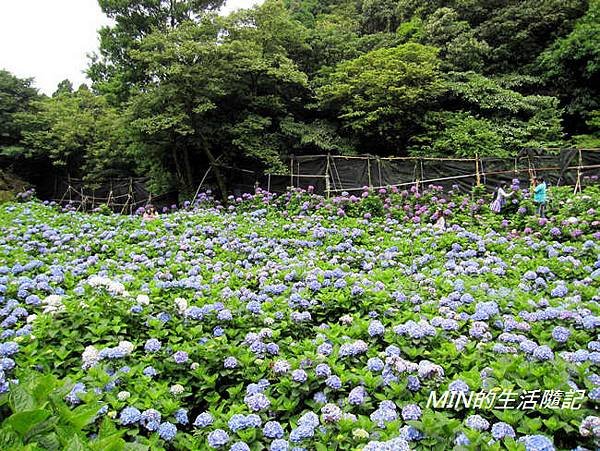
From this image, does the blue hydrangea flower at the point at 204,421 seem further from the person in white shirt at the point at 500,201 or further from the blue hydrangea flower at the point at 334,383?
the person in white shirt at the point at 500,201

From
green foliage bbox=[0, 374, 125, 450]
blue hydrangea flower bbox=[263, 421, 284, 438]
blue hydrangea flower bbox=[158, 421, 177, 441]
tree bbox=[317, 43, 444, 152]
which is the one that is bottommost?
blue hydrangea flower bbox=[158, 421, 177, 441]

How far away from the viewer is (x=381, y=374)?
2162mm

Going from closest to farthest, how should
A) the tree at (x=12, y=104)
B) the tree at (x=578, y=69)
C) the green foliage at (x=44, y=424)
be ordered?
the green foliage at (x=44, y=424)
the tree at (x=578, y=69)
the tree at (x=12, y=104)

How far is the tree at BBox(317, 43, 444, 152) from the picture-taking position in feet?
45.4

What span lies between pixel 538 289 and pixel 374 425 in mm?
2418

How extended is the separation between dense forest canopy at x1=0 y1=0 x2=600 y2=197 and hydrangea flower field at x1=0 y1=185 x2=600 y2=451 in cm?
875

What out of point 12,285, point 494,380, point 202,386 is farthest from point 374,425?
point 12,285

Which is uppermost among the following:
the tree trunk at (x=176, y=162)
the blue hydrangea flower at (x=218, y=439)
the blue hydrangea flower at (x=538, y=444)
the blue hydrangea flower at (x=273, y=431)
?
the tree trunk at (x=176, y=162)

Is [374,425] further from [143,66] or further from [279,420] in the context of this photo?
[143,66]

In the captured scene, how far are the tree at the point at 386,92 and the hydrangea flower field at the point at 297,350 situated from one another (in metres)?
9.74

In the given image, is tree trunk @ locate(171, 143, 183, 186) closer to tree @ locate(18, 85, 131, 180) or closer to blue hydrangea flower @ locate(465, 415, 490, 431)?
tree @ locate(18, 85, 131, 180)

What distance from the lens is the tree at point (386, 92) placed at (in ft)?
45.4

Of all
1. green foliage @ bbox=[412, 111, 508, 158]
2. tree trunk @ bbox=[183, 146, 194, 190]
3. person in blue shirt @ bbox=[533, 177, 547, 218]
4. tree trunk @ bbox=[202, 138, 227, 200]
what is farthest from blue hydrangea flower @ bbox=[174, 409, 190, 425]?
tree trunk @ bbox=[183, 146, 194, 190]

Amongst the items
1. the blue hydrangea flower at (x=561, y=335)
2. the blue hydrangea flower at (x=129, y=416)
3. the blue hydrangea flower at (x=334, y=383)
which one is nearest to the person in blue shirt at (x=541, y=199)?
the blue hydrangea flower at (x=561, y=335)
